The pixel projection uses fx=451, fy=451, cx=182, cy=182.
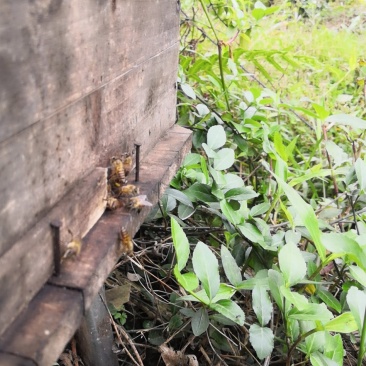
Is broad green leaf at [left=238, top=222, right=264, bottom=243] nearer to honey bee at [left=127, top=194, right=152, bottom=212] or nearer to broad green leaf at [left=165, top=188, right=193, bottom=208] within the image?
broad green leaf at [left=165, top=188, right=193, bottom=208]

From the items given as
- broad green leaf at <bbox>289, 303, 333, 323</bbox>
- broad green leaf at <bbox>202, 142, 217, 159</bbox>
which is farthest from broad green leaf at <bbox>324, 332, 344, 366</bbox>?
broad green leaf at <bbox>202, 142, 217, 159</bbox>

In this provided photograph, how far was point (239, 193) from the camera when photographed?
127cm

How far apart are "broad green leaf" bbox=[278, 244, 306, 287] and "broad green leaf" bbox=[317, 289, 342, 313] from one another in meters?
0.31

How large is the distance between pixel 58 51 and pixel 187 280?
0.55 metres

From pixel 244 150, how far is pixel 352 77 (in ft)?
6.62

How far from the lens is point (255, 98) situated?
179cm

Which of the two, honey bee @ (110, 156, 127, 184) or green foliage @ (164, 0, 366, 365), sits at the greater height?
honey bee @ (110, 156, 127, 184)

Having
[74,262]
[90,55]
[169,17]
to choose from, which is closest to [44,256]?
[74,262]

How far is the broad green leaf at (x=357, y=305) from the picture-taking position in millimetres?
911

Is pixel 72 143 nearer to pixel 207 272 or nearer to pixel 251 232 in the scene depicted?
pixel 207 272

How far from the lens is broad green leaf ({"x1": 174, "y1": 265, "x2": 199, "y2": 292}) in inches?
35.9

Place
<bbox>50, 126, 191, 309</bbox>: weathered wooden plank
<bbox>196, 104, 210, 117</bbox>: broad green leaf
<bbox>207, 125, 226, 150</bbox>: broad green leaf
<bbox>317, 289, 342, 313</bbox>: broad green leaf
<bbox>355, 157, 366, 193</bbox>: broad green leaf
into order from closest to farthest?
<bbox>50, 126, 191, 309</bbox>: weathered wooden plank, <bbox>317, 289, 342, 313</bbox>: broad green leaf, <bbox>355, 157, 366, 193</bbox>: broad green leaf, <bbox>207, 125, 226, 150</bbox>: broad green leaf, <bbox>196, 104, 210, 117</bbox>: broad green leaf

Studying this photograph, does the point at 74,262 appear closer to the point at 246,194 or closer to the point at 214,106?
the point at 246,194

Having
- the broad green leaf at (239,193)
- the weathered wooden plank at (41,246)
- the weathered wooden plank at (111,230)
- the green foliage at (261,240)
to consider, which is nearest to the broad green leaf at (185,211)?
the green foliage at (261,240)
